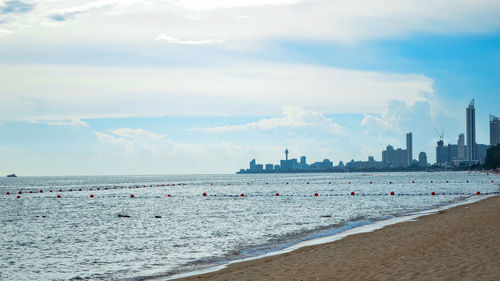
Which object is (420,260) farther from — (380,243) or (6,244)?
(6,244)

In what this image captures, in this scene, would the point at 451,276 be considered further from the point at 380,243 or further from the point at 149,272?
the point at 149,272

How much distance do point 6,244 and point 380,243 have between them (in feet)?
77.7

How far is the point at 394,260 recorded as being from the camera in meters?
17.2

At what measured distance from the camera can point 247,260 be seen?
866 inches

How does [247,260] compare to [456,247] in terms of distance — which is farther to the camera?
[247,260]

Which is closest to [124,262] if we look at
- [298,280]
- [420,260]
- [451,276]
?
[298,280]

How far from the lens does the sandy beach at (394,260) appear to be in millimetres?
14586

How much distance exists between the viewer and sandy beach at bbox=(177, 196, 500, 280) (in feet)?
47.9

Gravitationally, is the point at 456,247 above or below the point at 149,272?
above

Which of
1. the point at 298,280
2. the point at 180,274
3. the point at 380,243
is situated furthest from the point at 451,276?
the point at 180,274

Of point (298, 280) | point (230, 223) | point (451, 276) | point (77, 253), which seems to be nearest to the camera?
point (451, 276)

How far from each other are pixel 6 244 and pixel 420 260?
2646 centimetres

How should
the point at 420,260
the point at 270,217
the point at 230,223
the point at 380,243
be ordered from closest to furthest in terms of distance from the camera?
1. the point at 420,260
2. the point at 380,243
3. the point at 230,223
4. the point at 270,217

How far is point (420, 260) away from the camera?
16.6 metres
